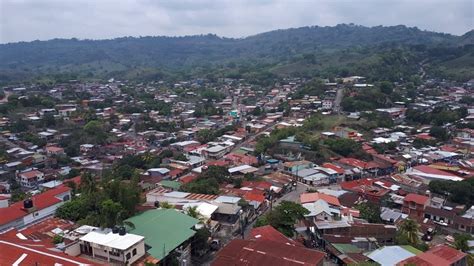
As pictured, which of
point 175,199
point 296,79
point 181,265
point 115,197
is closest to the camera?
point 181,265

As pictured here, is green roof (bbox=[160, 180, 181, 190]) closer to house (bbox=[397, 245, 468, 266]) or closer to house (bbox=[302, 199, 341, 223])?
house (bbox=[302, 199, 341, 223])

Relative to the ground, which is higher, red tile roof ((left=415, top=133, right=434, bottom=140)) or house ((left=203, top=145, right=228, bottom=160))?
red tile roof ((left=415, top=133, right=434, bottom=140))

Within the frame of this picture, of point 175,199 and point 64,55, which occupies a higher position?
point 64,55

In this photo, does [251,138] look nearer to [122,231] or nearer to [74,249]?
[122,231]

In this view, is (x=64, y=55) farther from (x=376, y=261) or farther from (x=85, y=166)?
(x=376, y=261)

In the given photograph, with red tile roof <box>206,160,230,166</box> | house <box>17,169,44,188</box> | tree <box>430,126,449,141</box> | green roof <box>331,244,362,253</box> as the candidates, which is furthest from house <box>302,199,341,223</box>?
tree <box>430,126,449,141</box>

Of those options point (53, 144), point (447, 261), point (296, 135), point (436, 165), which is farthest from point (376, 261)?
point (53, 144)
